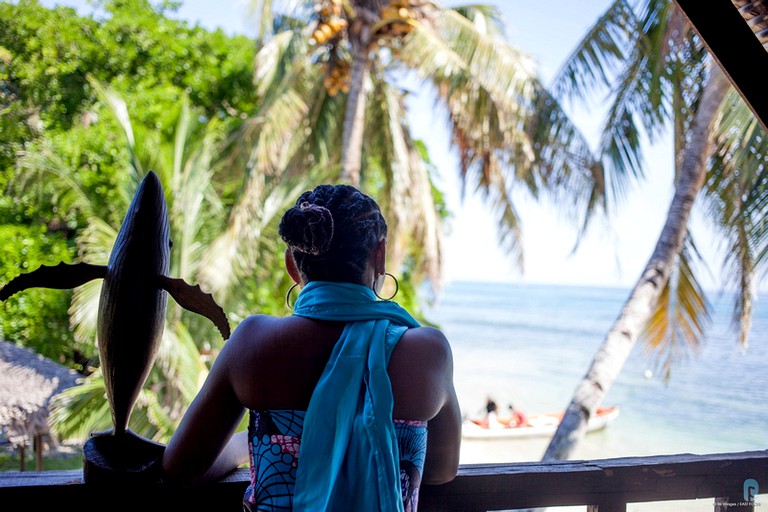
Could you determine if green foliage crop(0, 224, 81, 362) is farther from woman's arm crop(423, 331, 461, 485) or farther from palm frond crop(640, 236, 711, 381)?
woman's arm crop(423, 331, 461, 485)

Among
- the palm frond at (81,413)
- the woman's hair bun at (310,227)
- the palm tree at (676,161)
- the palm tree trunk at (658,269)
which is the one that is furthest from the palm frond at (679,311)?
the woman's hair bun at (310,227)

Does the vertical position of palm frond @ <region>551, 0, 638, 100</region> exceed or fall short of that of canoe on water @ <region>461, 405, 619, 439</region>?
it exceeds it

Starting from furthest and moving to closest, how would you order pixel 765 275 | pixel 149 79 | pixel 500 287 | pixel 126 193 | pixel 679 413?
pixel 500 287, pixel 679 413, pixel 149 79, pixel 126 193, pixel 765 275

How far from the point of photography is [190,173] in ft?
25.1

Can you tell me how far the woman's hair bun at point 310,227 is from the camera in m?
1.22

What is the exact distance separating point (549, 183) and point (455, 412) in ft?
23.7

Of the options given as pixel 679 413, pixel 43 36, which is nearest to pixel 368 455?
pixel 43 36

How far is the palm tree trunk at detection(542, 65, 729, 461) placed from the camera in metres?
5.70

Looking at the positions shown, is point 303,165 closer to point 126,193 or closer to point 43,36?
point 126,193

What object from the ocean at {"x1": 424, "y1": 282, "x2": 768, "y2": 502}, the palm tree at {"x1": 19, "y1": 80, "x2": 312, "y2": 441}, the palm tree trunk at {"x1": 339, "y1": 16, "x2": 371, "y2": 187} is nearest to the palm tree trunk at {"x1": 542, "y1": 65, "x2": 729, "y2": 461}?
the ocean at {"x1": 424, "y1": 282, "x2": 768, "y2": 502}

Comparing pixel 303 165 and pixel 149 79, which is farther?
pixel 149 79

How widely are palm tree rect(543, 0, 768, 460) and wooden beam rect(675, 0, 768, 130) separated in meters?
4.09

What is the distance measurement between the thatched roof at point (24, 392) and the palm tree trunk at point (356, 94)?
4.09 m

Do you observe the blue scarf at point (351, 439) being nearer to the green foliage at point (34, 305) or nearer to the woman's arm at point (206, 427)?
A: the woman's arm at point (206, 427)
